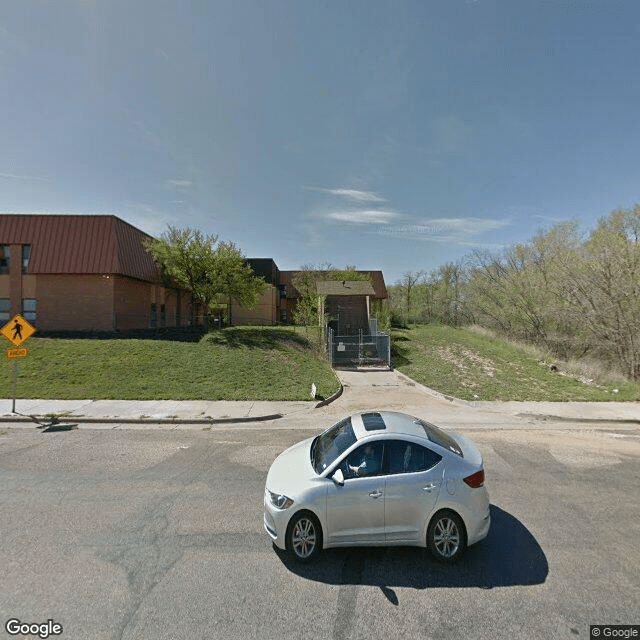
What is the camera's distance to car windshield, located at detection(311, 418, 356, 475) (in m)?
4.13

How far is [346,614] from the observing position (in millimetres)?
3020

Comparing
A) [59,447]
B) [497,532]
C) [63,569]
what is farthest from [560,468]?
[59,447]

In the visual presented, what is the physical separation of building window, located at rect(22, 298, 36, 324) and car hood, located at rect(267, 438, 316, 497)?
24138 mm

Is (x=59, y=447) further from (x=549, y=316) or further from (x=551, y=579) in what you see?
(x=549, y=316)

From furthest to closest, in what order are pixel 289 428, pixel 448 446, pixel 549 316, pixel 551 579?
pixel 549 316 → pixel 289 428 → pixel 448 446 → pixel 551 579

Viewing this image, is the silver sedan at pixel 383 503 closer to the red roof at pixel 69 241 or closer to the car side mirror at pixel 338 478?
the car side mirror at pixel 338 478

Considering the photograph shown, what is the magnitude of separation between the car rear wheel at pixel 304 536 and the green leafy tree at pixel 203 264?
19520 millimetres

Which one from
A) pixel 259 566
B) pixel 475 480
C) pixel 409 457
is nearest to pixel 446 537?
pixel 475 480

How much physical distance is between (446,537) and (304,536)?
5.32 feet

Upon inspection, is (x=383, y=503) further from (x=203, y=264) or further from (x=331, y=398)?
(x=203, y=264)

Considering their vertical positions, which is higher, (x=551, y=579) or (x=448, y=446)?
(x=448, y=446)

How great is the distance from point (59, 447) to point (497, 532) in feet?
28.3

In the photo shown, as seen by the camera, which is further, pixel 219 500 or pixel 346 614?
pixel 219 500

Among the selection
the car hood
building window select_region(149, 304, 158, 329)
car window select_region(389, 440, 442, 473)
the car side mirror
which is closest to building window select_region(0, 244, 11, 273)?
building window select_region(149, 304, 158, 329)
